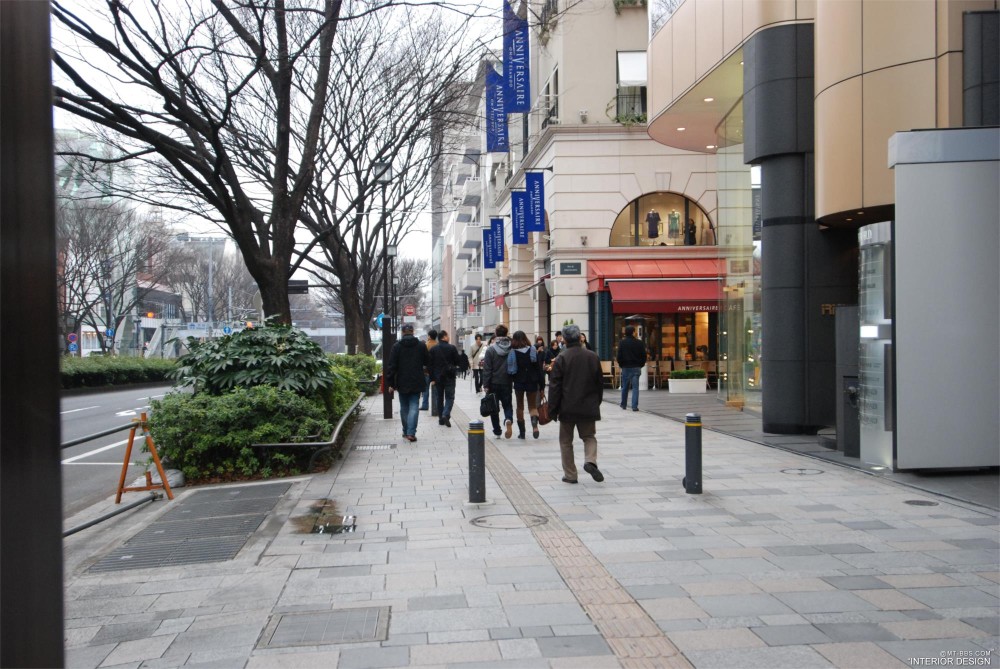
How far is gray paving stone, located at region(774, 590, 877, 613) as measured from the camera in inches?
195

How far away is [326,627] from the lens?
4832 mm

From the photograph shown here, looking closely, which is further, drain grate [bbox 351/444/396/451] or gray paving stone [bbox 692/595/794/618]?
drain grate [bbox 351/444/396/451]

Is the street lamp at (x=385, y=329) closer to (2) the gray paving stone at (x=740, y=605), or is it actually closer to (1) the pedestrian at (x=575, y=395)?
(1) the pedestrian at (x=575, y=395)

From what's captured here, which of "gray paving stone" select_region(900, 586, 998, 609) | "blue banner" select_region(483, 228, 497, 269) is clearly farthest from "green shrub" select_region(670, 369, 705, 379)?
Result: "gray paving stone" select_region(900, 586, 998, 609)

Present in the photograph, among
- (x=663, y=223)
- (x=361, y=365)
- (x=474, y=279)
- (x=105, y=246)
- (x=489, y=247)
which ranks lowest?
(x=361, y=365)

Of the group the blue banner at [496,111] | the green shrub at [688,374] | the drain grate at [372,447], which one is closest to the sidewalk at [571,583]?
the drain grate at [372,447]

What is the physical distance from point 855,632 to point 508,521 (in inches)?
139

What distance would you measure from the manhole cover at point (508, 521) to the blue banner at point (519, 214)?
2394 centimetres

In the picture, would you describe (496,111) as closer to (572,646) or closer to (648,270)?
(648,270)

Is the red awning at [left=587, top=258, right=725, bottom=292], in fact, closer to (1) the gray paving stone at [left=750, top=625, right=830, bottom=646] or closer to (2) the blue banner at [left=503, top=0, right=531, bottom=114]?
(2) the blue banner at [left=503, top=0, right=531, bottom=114]

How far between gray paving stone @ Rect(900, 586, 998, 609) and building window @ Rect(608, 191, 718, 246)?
25.1 metres

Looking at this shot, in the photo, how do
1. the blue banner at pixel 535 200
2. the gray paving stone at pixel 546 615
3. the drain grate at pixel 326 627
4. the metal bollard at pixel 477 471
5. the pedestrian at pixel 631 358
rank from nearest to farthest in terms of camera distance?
the drain grate at pixel 326 627
the gray paving stone at pixel 546 615
the metal bollard at pixel 477 471
the pedestrian at pixel 631 358
the blue banner at pixel 535 200

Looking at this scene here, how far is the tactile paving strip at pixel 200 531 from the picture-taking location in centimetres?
663

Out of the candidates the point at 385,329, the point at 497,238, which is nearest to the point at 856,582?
the point at 385,329
